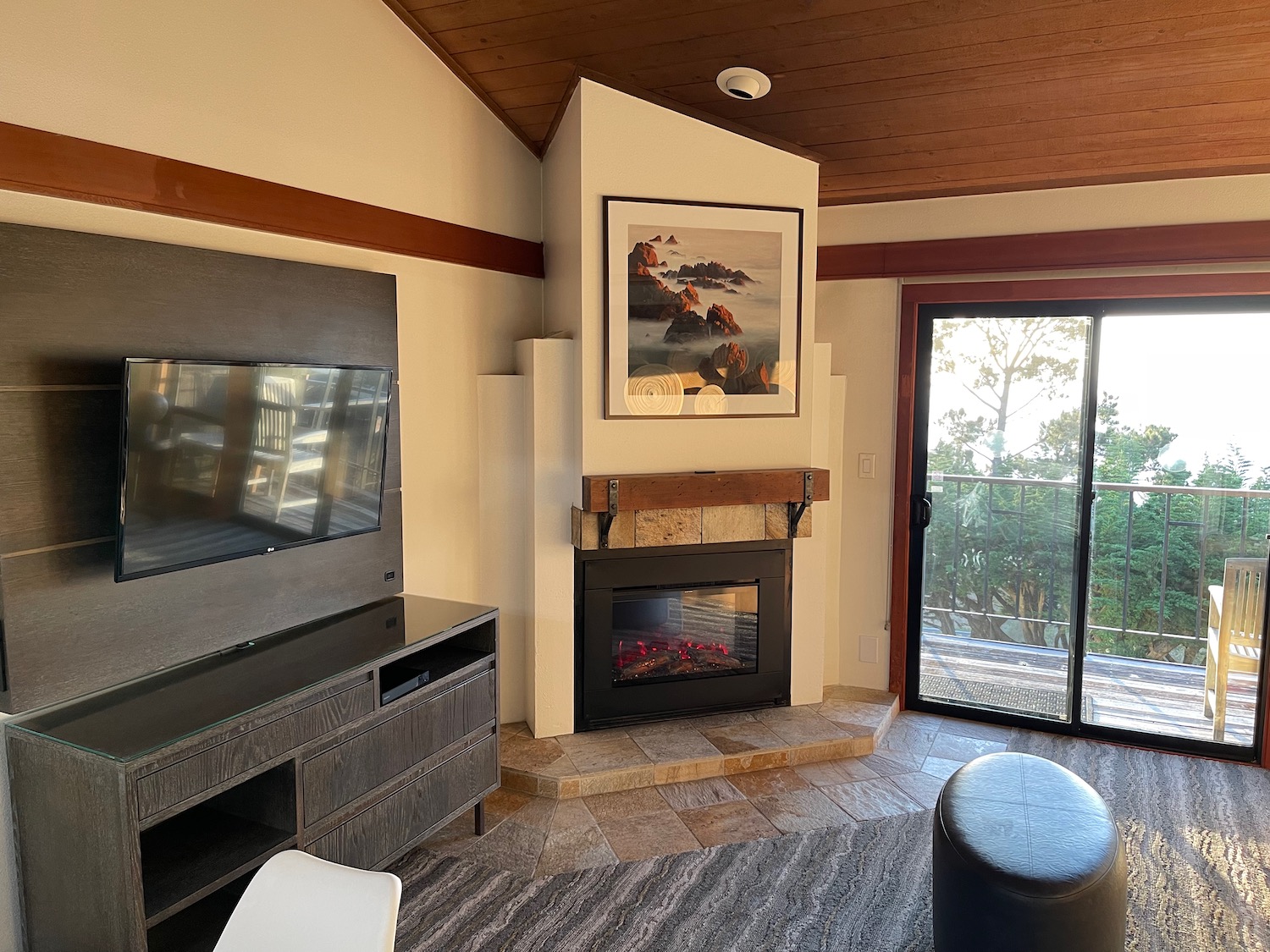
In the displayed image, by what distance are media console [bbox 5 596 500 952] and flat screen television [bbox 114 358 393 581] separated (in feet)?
1.13

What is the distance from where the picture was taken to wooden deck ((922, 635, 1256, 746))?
12.3 ft

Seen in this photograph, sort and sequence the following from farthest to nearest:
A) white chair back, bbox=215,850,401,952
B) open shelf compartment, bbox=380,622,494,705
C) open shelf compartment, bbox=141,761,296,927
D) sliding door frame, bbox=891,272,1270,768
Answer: sliding door frame, bbox=891,272,1270,768
open shelf compartment, bbox=380,622,494,705
open shelf compartment, bbox=141,761,296,927
white chair back, bbox=215,850,401,952

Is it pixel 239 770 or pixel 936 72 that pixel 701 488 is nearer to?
pixel 936 72

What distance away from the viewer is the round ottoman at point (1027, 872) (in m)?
2.06

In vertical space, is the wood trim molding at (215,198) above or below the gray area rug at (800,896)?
above

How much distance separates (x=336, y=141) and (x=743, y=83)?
1.48m

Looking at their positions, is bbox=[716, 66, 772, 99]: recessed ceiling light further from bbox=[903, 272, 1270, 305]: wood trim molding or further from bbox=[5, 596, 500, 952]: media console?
bbox=[5, 596, 500, 952]: media console

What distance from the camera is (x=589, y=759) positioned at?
335 cm

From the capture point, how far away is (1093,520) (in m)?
3.84

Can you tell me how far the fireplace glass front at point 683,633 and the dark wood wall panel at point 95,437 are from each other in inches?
57.1

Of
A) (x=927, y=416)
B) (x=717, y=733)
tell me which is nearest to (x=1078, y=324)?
(x=927, y=416)

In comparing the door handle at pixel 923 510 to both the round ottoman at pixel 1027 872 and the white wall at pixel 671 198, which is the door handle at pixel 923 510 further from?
the round ottoman at pixel 1027 872

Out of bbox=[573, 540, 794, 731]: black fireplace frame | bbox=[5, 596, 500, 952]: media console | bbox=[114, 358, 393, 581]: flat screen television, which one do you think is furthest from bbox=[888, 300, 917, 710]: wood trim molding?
bbox=[114, 358, 393, 581]: flat screen television

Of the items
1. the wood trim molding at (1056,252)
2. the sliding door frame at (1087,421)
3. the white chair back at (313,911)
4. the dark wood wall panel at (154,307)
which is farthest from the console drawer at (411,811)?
the wood trim molding at (1056,252)
